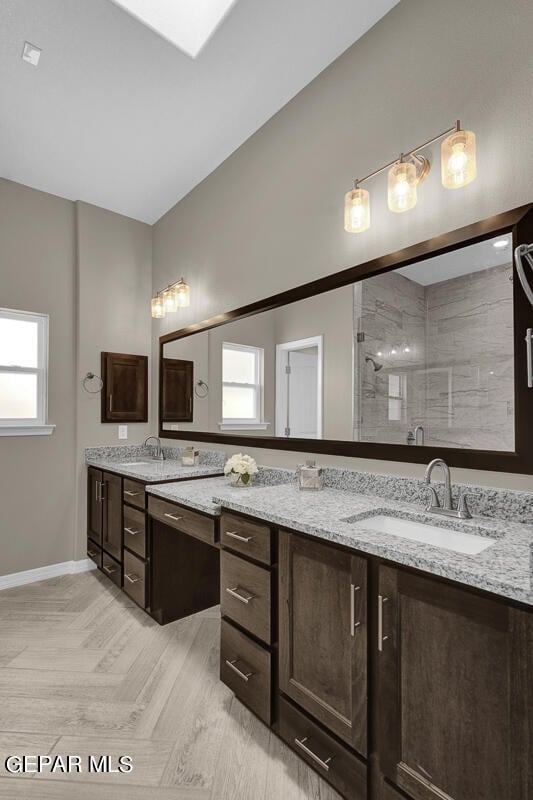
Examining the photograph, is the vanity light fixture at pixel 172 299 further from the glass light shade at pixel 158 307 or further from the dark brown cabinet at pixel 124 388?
the dark brown cabinet at pixel 124 388

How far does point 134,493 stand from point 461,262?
7.23 feet

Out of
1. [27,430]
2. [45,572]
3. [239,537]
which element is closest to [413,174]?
[239,537]

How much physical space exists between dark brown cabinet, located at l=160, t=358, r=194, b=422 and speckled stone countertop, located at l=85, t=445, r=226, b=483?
296 mm

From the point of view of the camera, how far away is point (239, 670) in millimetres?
1688

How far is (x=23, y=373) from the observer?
3.19 meters

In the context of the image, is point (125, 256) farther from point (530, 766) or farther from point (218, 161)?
point (530, 766)

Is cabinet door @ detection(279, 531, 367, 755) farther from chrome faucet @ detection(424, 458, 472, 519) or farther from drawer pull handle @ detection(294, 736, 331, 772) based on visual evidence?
chrome faucet @ detection(424, 458, 472, 519)

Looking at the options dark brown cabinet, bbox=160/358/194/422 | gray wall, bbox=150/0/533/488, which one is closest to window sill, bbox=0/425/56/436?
dark brown cabinet, bbox=160/358/194/422

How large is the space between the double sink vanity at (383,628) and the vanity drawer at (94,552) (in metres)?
1.34

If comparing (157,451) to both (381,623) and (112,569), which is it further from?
(381,623)

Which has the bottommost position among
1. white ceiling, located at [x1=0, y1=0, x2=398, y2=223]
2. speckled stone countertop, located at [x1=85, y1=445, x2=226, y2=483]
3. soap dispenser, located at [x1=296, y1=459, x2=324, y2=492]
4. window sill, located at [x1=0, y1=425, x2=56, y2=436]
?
speckled stone countertop, located at [x1=85, y1=445, x2=226, y2=483]

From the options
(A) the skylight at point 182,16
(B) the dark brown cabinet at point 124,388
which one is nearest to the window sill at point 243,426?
(B) the dark brown cabinet at point 124,388

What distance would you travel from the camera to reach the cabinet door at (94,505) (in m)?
3.10

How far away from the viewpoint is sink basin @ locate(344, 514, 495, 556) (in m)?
1.35
